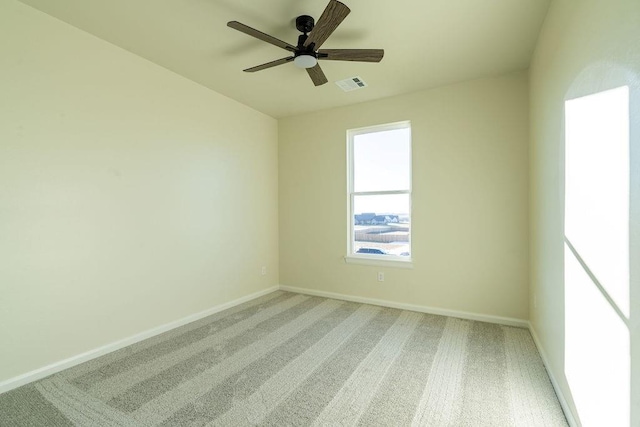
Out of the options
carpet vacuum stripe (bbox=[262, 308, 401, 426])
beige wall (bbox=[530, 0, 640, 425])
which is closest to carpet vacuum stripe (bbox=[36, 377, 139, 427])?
carpet vacuum stripe (bbox=[262, 308, 401, 426])

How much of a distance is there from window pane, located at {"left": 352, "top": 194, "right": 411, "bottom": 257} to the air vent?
1389mm

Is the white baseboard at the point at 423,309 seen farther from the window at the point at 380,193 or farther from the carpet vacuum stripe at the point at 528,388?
the window at the point at 380,193

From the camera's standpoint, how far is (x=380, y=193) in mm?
3809

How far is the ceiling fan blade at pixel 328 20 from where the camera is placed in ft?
5.47

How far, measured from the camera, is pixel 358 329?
295 cm

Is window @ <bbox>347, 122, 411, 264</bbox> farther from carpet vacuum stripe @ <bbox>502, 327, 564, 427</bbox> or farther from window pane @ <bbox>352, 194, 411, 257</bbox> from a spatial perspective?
carpet vacuum stripe @ <bbox>502, 327, 564, 427</bbox>

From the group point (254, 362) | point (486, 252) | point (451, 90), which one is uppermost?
point (451, 90)

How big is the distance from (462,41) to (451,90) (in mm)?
859

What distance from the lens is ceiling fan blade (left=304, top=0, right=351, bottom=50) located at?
167 centimetres

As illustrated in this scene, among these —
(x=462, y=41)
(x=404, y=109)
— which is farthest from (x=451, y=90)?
(x=462, y=41)

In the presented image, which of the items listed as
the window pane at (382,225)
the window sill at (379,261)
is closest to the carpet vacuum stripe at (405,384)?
the window sill at (379,261)

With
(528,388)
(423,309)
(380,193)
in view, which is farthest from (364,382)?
(380,193)

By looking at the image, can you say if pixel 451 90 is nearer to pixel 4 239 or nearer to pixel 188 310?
pixel 188 310

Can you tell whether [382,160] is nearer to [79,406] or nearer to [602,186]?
[602,186]
